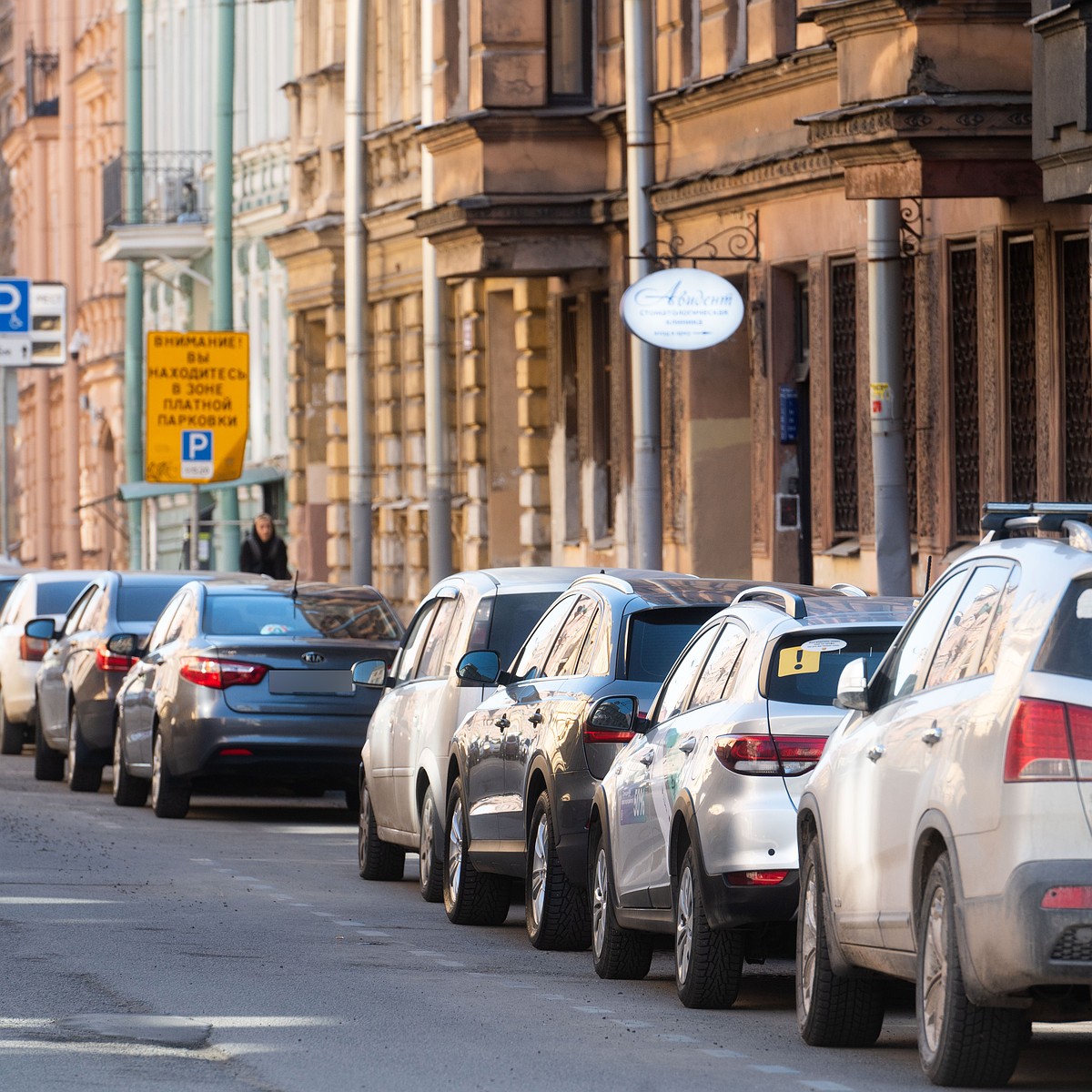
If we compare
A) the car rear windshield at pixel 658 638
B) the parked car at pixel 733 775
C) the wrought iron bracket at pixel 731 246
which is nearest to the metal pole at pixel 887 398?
the wrought iron bracket at pixel 731 246

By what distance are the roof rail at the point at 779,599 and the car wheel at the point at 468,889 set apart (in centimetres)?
281

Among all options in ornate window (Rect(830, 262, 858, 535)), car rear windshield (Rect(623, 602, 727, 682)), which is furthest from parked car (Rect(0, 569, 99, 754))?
car rear windshield (Rect(623, 602, 727, 682))

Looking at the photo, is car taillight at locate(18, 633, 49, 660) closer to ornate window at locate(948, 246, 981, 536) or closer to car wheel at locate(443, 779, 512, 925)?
ornate window at locate(948, 246, 981, 536)

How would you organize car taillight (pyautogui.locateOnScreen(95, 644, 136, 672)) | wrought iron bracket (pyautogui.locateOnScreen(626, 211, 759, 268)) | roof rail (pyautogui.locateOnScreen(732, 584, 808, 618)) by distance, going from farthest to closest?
wrought iron bracket (pyautogui.locateOnScreen(626, 211, 759, 268)) < car taillight (pyautogui.locateOnScreen(95, 644, 136, 672)) < roof rail (pyautogui.locateOnScreen(732, 584, 808, 618))

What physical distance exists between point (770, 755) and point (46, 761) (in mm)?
15087

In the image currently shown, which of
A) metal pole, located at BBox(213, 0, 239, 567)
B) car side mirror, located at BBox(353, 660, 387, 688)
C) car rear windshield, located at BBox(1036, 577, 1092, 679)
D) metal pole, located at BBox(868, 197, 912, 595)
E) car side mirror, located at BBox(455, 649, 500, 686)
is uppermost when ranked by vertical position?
metal pole, located at BBox(213, 0, 239, 567)

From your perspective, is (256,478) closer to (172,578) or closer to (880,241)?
(172,578)

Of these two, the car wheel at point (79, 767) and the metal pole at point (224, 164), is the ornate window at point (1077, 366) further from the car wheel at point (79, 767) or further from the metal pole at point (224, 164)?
the metal pole at point (224, 164)

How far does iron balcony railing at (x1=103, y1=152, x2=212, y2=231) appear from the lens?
48.4 metres

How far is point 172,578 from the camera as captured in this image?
24.5 m

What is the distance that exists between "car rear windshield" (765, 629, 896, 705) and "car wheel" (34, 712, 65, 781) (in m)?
14.6

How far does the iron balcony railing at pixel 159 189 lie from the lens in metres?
48.4

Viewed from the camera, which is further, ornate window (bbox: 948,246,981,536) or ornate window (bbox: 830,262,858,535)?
ornate window (bbox: 830,262,858,535)

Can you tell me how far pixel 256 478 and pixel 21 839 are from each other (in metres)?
26.5
